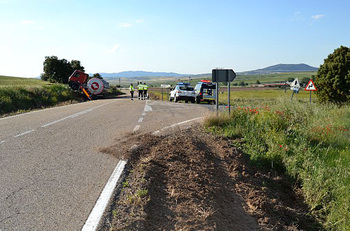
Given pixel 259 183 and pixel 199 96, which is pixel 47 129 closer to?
pixel 259 183

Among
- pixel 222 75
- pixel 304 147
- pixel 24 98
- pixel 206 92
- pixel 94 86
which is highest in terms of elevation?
pixel 222 75

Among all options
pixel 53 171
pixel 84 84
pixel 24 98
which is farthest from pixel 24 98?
pixel 53 171

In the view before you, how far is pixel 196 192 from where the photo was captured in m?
5.02

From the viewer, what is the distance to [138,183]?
15.9 ft

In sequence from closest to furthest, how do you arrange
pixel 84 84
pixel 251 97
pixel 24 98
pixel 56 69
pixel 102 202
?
pixel 102 202, pixel 251 97, pixel 24 98, pixel 84 84, pixel 56 69

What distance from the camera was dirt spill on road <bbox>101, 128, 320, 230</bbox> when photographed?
3988 mm

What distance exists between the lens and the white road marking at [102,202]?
353cm

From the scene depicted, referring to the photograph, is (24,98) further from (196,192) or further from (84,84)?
(196,192)

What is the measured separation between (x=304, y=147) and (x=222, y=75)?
4.08 meters

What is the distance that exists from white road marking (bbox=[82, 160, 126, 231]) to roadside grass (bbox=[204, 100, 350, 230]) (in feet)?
12.1

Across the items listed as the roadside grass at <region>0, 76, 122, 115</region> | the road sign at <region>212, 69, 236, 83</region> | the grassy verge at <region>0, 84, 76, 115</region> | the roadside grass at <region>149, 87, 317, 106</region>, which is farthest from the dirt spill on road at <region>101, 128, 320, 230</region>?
the grassy verge at <region>0, 84, 76, 115</region>

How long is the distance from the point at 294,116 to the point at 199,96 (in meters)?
14.4

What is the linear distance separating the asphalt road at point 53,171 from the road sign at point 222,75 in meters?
2.60

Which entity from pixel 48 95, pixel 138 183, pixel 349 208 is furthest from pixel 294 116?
pixel 48 95
